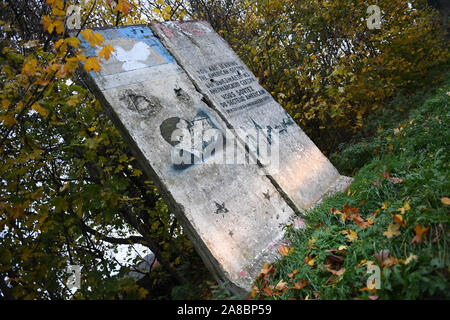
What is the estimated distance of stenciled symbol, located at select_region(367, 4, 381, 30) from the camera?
4.94 m

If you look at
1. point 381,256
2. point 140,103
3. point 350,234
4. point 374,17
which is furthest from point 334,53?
point 381,256

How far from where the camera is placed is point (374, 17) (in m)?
5.00

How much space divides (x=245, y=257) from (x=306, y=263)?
51 cm

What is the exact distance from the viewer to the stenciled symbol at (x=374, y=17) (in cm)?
494

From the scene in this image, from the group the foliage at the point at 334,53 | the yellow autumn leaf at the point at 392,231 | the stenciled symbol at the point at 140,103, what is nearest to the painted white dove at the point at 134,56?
the stenciled symbol at the point at 140,103

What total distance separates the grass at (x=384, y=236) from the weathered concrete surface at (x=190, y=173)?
0.77 feet

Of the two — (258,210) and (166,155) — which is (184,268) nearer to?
(258,210)

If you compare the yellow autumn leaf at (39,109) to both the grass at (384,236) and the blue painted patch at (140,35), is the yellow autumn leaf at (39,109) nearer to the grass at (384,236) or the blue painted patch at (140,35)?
the blue painted patch at (140,35)

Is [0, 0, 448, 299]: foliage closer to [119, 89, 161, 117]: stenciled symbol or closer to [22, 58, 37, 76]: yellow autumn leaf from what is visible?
[22, 58, 37, 76]: yellow autumn leaf

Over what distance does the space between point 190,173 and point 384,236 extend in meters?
1.49

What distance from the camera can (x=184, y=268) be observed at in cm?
365

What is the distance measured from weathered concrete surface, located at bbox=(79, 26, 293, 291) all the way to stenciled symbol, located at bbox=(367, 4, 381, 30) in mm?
3243

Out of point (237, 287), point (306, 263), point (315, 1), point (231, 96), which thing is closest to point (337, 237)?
point (306, 263)

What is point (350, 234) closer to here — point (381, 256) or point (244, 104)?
point (381, 256)
